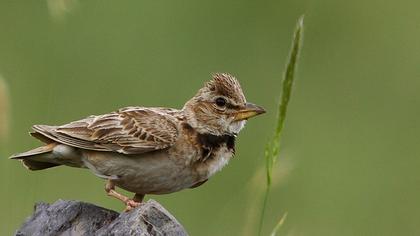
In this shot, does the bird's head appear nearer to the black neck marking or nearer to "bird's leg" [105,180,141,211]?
the black neck marking

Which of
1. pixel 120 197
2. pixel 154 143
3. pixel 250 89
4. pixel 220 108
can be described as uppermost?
pixel 220 108

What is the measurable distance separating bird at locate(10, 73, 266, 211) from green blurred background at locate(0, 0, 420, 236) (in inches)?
77.6

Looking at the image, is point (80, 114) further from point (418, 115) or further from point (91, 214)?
point (91, 214)

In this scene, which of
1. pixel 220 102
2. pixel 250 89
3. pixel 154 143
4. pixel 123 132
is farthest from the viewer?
pixel 250 89

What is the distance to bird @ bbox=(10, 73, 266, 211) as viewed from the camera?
337 inches

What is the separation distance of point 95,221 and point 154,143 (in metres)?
1.17

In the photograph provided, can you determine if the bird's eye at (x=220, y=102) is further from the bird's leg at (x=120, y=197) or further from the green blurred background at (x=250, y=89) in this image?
the green blurred background at (x=250, y=89)

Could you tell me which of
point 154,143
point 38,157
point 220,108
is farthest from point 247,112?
point 38,157

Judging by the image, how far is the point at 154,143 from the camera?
8695mm

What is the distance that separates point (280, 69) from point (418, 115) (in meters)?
1.62

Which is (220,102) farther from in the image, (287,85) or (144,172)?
(287,85)

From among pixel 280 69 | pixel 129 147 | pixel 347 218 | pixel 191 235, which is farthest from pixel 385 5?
pixel 129 147

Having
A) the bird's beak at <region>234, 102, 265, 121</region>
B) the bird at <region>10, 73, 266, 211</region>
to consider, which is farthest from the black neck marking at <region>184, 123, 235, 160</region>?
the bird's beak at <region>234, 102, 265, 121</region>

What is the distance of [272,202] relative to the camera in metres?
12.5
